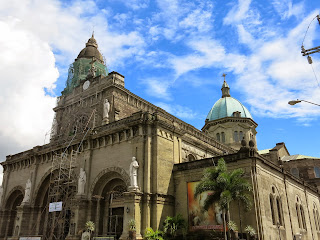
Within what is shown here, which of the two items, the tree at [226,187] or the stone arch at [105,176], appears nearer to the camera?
the tree at [226,187]

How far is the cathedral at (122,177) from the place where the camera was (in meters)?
27.4

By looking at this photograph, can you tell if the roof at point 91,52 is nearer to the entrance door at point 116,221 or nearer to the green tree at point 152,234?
the entrance door at point 116,221

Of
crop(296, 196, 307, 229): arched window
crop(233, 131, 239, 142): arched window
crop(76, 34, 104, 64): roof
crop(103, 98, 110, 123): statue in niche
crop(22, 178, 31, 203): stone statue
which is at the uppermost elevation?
Result: crop(76, 34, 104, 64): roof

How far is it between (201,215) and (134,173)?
290 inches

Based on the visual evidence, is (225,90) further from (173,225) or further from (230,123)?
(173,225)

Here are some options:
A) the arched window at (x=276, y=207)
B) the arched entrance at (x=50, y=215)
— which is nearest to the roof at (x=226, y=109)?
the arched window at (x=276, y=207)

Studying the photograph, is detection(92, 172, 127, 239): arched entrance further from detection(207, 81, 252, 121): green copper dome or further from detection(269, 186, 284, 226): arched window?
detection(207, 81, 252, 121): green copper dome

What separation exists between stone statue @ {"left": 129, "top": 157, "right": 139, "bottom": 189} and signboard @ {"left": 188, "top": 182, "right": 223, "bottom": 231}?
558 cm

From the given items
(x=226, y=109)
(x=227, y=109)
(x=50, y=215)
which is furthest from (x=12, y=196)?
(x=227, y=109)

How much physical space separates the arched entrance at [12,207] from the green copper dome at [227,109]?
3669cm

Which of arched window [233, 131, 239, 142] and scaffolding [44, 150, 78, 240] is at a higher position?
arched window [233, 131, 239, 142]

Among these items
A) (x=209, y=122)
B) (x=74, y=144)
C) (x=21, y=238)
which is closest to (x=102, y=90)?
(x=74, y=144)

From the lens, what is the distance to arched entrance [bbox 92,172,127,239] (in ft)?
97.7

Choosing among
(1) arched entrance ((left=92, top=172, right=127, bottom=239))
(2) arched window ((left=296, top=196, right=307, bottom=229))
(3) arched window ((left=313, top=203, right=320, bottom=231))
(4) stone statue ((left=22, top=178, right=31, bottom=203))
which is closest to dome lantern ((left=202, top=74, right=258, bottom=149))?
(3) arched window ((left=313, top=203, right=320, bottom=231))
